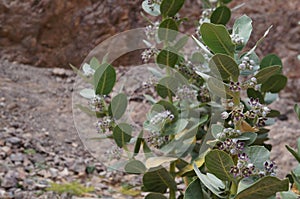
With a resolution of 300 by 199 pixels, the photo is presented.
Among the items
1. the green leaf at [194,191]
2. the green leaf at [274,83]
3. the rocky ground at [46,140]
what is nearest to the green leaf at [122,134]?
the green leaf at [194,191]

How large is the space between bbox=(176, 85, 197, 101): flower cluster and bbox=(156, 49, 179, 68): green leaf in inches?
2.1

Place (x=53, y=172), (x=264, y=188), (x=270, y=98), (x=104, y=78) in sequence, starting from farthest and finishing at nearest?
(x=53, y=172), (x=270, y=98), (x=104, y=78), (x=264, y=188)

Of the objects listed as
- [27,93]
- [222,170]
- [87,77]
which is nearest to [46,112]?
[27,93]

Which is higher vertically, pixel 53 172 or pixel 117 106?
pixel 117 106

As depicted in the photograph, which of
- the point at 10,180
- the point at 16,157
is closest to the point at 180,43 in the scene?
the point at 10,180

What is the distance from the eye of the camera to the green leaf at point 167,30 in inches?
35.3

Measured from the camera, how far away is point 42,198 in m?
1.40

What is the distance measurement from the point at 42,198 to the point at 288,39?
161cm

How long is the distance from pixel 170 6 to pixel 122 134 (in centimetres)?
27

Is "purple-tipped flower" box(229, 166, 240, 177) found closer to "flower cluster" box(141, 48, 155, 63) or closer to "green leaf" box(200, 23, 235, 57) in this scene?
"green leaf" box(200, 23, 235, 57)

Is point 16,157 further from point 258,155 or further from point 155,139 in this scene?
point 258,155

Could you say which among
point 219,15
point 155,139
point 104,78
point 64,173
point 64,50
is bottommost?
point 64,173

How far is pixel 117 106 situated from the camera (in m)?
0.87

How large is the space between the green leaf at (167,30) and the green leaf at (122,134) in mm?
201
